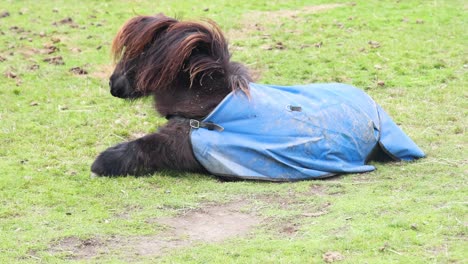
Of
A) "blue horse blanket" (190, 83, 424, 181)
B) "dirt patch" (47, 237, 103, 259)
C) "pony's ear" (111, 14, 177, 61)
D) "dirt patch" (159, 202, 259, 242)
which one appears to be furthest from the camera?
"pony's ear" (111, 14, 177, 61)

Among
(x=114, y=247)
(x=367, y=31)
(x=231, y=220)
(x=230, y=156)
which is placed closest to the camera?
(x=114, y=247)

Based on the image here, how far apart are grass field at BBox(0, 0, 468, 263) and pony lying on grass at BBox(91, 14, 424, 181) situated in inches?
7.5

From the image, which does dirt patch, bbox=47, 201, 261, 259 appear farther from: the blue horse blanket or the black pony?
the black pony

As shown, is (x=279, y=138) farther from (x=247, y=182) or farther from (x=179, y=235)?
(x=179, y=235)

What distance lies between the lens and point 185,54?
748 centimetres

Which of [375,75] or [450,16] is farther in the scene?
[450,16]

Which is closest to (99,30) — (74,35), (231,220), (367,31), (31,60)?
(74,35)

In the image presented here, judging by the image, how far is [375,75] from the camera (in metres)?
11.1

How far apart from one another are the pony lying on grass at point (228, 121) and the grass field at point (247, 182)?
0.19 meters

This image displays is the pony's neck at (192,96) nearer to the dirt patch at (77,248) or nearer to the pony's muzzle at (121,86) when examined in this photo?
the pony's muzzle at (121,86)

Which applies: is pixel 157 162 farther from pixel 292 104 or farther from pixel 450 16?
pixel 450 16

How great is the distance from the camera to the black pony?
7.37 meters

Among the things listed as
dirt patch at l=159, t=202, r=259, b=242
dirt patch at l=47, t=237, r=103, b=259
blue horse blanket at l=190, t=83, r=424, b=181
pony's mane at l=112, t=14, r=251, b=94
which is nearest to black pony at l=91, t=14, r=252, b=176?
pony's mane at l=112, t=14, r=251, b=94

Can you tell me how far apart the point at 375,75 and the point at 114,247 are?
6363mm
